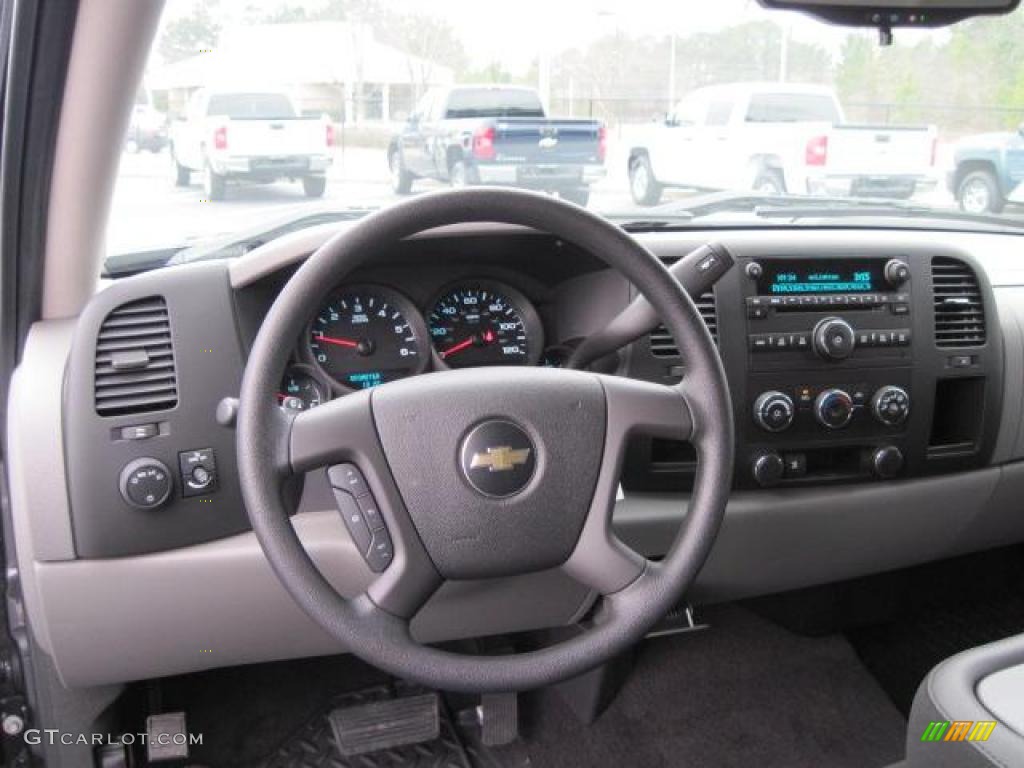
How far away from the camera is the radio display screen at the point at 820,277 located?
7.35ft

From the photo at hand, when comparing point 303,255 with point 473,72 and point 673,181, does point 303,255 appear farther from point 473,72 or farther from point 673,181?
point 673,181

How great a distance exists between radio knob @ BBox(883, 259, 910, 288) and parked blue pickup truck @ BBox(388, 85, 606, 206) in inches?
28.0

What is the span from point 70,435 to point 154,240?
526 millimetres

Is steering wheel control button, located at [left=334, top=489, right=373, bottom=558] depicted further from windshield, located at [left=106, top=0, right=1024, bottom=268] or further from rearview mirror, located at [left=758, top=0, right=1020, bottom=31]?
rearview mirror, located at [left=758, top=0, right=1020, bottom=31]

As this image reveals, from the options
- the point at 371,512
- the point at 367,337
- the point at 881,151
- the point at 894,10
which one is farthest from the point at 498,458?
the point at 881,151

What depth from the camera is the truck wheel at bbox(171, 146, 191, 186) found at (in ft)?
6.91

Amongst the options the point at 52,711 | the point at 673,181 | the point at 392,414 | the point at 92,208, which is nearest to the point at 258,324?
the point at 92,208

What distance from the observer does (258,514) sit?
4.66 feet

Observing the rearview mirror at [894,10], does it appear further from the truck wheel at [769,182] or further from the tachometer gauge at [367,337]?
the truck wheel at [769,182]

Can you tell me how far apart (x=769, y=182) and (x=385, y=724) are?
1849 millimetres

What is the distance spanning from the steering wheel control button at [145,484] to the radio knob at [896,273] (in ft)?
5.28

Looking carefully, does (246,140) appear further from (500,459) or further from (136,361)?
(500,459)

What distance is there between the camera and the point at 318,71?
2209mm
